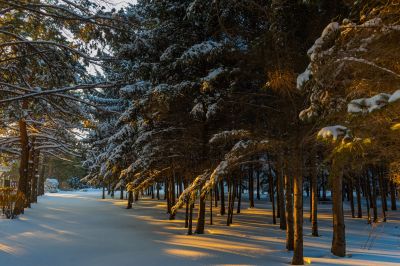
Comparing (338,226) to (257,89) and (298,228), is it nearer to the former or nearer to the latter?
(298,228)

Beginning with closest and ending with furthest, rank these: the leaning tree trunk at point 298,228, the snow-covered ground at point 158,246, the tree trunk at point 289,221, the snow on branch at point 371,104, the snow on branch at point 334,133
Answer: the snow on branch at point 371,104 → the snow on branch at point 334,133 → the leaning tree trunk at point 298,228 → the snow-covered ground at point 158,246 → the tree trunk at point 289,221

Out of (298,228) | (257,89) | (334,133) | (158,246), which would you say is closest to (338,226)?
(298,228)

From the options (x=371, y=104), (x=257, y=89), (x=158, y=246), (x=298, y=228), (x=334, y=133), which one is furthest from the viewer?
(x=158, y=246)

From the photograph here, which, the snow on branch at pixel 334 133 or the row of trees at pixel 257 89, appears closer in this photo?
the snow on branch at pixel 334 133

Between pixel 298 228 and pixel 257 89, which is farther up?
pixel 257 89

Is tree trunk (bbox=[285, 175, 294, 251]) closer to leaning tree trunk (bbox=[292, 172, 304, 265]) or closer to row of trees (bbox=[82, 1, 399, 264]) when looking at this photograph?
row of trees (bbox=[82, 1, 399, 264])

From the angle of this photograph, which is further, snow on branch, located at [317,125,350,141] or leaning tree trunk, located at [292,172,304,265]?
leaning tree trunk, located at [292,172,304,265]

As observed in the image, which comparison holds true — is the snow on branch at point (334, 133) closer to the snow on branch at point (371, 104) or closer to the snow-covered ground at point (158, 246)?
the snow on branch at point (371, 104)

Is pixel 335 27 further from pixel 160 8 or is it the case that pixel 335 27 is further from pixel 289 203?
pixel 160 8

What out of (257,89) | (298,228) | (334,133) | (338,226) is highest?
(257,89)

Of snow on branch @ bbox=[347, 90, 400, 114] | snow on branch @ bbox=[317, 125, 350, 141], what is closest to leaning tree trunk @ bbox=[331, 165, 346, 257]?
snow on branch @ bbox=[317, 125, 350, 141]

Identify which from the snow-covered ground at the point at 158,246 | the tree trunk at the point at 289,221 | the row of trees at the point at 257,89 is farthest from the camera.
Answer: the tree trunk at the point at 289,221

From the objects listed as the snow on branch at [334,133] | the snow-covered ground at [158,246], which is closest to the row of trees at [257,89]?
the snow on branch at [334,133]

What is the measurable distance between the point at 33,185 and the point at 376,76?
29730mm
